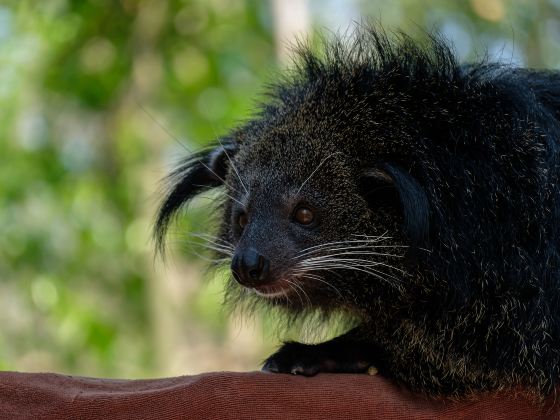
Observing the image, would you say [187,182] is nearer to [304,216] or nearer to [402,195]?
[304,216]

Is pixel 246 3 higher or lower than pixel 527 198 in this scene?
higher

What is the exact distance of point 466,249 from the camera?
342 cm

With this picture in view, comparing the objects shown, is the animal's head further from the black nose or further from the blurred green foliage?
the blurred green foliage

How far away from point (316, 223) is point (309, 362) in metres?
0.56

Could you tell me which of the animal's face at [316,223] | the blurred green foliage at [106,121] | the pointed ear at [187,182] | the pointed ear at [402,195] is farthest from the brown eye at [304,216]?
the blurred green foliage at [106,121]

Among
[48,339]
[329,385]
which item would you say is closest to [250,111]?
[329,385]

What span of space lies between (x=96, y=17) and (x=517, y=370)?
632 centimetres

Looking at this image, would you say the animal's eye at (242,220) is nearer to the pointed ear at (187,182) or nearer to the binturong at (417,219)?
the binturong at (417,219)

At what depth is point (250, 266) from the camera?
3.47 m

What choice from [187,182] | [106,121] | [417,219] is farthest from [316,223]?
[106,121]

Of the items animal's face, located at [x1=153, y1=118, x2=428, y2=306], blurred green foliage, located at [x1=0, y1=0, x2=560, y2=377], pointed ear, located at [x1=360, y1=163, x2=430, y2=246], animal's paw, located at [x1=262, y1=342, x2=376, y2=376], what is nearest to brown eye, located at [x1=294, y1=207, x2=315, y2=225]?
animal's face, located at [x1=153, y1=118, x2=428, y2=306]

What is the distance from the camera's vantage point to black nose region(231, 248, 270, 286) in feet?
11.4

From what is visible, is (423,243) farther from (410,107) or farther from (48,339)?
(48,339)

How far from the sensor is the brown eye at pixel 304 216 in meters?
3.66
